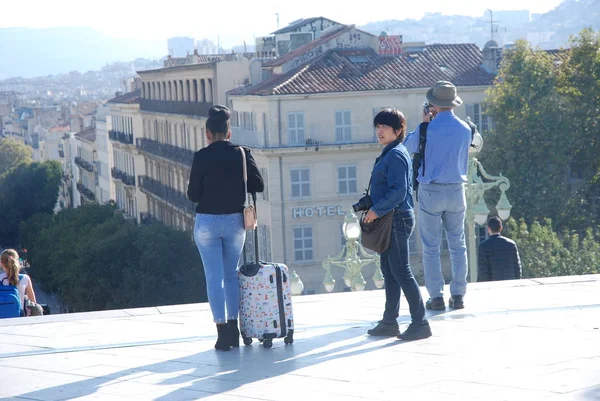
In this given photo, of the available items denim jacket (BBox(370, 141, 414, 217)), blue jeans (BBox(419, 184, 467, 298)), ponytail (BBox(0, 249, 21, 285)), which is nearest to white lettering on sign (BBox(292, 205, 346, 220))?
ponytail (BBox(0, 249, 21, 285))

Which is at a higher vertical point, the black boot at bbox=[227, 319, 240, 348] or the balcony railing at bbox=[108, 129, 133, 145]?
the black boot at bbox=[227, 319, 240, 348]

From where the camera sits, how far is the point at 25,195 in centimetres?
10338

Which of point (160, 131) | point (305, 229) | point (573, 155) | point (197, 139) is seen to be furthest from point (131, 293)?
point (160, 131)

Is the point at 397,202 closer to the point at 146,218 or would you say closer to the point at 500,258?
the point at 500,258

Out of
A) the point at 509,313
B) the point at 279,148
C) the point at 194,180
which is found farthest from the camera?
the point at 279,148

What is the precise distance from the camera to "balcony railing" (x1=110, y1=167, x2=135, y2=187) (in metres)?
84.2

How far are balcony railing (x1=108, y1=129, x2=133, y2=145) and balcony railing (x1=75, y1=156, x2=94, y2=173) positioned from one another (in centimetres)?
1568

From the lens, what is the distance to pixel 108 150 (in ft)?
315

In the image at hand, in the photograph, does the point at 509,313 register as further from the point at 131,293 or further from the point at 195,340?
the point at 131,293

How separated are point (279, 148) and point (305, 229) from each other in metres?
3.56

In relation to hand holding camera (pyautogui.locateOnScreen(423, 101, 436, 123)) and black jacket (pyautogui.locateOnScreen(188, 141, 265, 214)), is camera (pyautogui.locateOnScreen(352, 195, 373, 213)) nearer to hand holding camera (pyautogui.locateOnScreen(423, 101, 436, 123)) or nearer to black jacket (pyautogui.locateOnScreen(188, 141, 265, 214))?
black jacket (pyautogui.locateOnScreen(188, 141, 265, 214))

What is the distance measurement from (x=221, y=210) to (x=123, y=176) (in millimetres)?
78847

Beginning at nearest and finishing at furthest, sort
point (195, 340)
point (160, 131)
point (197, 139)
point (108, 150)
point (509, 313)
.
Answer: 1. point (195, 340)
2. point (509, 313)
3. point (197, 139)
4. point (160, 131)
5. point (108, 150)

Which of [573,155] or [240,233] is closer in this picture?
[240,233]
